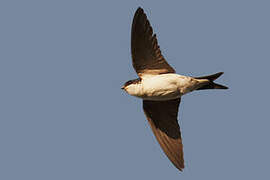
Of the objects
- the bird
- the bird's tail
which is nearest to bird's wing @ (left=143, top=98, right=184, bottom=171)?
the bird

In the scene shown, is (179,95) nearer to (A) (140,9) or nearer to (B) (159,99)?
(B) (159,99)

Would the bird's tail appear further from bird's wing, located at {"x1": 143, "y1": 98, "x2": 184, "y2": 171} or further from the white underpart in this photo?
bird's wing, located at {"x1": 143, "y1": 98, "x2": 184, "y2": 171}

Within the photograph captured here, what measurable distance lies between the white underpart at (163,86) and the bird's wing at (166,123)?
31 cm

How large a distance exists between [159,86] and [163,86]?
5 cm

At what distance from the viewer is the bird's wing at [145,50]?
582 cm

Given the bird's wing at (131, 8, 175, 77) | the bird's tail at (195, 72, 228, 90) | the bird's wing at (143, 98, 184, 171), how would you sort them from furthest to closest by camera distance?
the bird's wing at (143, 98, 184, 171) < the bird's tail at (195, 72, 228, 90) < the bird's wing at (131, 8, 175, 77)

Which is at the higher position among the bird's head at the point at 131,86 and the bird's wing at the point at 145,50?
the bird's wing at the point at 145,50

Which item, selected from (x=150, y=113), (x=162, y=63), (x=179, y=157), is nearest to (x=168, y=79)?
(x=162, y=63)

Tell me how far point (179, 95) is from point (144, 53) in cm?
71

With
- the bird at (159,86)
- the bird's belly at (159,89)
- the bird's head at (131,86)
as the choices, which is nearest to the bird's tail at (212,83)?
the bird at (159,86)

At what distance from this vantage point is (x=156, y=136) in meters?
6.40

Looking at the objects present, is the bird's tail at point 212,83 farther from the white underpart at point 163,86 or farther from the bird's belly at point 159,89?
the bird's belly at point 159,89

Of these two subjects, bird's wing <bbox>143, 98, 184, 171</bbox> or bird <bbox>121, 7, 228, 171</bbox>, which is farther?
bird's wing <bbox>143, 98, 184, 171</bbox>

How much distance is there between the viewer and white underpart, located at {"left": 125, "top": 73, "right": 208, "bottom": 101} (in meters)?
6.00
